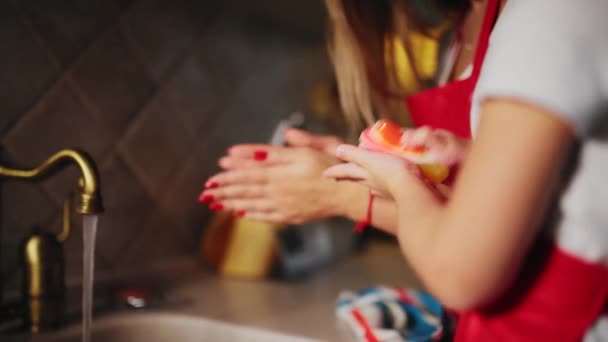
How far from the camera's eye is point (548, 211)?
470 mm

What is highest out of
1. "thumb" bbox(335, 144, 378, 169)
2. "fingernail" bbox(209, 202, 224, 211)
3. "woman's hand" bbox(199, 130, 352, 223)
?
"thumb" bbox(335, 144, 378, 169)

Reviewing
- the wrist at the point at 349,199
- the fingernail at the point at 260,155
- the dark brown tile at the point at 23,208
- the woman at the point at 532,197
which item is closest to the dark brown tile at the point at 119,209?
the dark brown tile at the point at 23,208

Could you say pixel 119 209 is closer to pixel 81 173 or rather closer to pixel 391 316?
pixel 81 173

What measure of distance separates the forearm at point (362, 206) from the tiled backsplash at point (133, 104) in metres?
0.46

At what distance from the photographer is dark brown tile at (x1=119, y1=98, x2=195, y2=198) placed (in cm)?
101

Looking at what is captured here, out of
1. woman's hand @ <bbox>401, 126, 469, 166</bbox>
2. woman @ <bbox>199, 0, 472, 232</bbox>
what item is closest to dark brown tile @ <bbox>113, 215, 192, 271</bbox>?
woman @ <bbox>199, 0, 472, 232</bbox>

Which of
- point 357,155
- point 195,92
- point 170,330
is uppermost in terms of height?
point 195,92

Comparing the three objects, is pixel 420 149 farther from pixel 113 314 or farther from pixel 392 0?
pixel 113 314

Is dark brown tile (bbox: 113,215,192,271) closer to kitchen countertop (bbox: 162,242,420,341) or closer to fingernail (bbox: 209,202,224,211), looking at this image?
kitchen countertop (bbox: 162,242,420,341)

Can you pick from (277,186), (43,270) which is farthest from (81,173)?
(277,186)

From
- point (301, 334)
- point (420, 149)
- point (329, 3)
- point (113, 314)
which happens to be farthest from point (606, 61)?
point (113, 314)

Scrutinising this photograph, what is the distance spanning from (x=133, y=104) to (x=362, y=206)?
1.69 ft

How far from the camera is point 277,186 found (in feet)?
2.68

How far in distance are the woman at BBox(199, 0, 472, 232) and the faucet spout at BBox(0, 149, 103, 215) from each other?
18 centimetres
